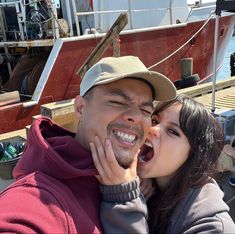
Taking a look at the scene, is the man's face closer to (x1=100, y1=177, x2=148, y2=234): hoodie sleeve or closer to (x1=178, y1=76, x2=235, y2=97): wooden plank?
(x1=100, y1=177, x2=148, y2=234): hoodie sleeve

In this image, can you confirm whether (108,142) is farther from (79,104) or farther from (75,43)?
(75,43)

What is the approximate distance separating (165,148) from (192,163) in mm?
144

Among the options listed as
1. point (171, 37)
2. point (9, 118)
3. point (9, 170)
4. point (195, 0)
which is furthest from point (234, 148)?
point (195, 0)

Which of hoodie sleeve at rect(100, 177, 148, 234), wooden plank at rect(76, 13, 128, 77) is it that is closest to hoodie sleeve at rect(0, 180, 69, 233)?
hoodie sleeve at rect(100, 177, 148, 234)

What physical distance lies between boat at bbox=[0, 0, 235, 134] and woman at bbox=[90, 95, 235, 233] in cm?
384

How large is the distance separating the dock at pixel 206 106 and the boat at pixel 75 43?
31.3 inches

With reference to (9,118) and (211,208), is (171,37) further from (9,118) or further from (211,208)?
(211,208)

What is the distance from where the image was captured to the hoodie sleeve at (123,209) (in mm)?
1252

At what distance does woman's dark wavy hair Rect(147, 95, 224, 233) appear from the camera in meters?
1.64

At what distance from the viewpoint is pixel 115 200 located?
4.28 ft

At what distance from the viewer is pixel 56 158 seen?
3.99 ft

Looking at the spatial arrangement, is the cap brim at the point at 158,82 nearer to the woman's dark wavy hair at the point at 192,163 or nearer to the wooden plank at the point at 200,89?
the woman's dark wavy hair at the point at 192,163

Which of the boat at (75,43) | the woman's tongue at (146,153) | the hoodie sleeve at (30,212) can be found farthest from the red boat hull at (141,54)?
the hoodie sleeve at (30,212)

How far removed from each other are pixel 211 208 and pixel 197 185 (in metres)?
0.16
